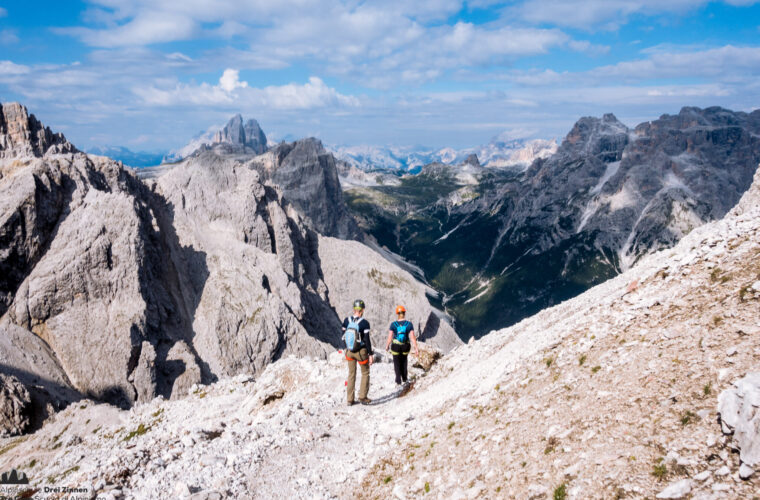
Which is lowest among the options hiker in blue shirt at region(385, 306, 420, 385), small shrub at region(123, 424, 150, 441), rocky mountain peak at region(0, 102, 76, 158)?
small shrub at region(123, 424, 150, 441)

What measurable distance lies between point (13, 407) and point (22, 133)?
103037 mm

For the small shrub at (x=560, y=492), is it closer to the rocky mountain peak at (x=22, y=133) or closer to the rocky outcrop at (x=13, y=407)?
the rocky outcrop at (x=13, y=407)

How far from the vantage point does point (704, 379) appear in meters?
11.3

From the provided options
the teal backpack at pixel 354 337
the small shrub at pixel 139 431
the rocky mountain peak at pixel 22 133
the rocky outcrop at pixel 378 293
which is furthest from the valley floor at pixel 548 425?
the rocky mountain peak at pixel 22 133

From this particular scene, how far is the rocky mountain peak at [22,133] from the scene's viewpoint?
113188 millimetres

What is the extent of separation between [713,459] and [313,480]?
12.1m

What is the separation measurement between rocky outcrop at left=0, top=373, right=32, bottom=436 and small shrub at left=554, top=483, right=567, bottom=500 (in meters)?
57.3

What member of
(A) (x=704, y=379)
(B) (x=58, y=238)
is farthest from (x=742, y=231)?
(B) (x=58, y=238)

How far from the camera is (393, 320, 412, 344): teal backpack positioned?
2264 cm

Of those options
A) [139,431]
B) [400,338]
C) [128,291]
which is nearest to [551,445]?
[400,338]

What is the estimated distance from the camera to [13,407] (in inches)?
1832

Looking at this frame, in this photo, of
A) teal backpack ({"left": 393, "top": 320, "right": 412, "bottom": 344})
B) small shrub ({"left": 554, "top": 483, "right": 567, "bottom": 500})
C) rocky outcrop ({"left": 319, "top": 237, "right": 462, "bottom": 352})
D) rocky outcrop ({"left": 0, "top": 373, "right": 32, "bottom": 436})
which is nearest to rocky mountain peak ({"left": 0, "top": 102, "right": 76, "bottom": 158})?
rocky outcrop ({"left": 319, "top": 237, "right": 462, "bottom": 352})

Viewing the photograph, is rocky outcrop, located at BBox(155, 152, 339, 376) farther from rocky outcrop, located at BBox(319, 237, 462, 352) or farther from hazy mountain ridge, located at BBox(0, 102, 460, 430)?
rocky outcrop, located at BBox(319, 237, 462, 352)

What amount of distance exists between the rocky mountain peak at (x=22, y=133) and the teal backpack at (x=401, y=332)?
420ft
